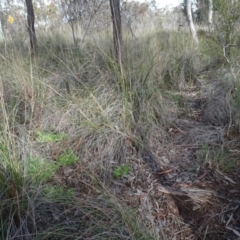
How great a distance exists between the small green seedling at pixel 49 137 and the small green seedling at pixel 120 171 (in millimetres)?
593

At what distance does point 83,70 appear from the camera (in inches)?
125

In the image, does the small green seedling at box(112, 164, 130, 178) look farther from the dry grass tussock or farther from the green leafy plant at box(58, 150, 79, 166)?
the green leafy plant at box(58, 150, 79, 166)

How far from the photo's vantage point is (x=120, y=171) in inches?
77.5

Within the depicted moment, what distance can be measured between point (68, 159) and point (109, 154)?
1.07 feet

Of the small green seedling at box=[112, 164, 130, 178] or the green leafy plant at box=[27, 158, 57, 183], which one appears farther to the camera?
the small green seedling at box=[112, 164, 130, 178]

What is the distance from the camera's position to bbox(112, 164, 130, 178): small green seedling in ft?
6.40

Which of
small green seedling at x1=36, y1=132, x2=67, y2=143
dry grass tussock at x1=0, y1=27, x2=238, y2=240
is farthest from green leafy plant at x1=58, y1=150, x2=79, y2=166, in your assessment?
small green seedling at x1=36, y1=132, x2=67, y2=143

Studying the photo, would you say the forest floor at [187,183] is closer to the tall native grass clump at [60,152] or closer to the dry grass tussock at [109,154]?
the dry grass tussock at [109,154]

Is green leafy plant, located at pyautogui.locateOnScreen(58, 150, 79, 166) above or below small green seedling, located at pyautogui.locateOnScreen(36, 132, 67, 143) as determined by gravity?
below

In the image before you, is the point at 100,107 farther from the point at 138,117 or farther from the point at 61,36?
the point at 61,36

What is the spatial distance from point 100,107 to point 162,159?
0.71 meters

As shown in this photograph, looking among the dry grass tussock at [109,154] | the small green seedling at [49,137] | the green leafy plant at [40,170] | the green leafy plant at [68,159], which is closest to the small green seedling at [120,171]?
the dry grass tussock at [109,154]

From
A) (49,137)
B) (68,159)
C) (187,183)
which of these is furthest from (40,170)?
(187,183)

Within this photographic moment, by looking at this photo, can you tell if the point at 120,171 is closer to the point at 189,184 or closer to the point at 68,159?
the point at 68,159
